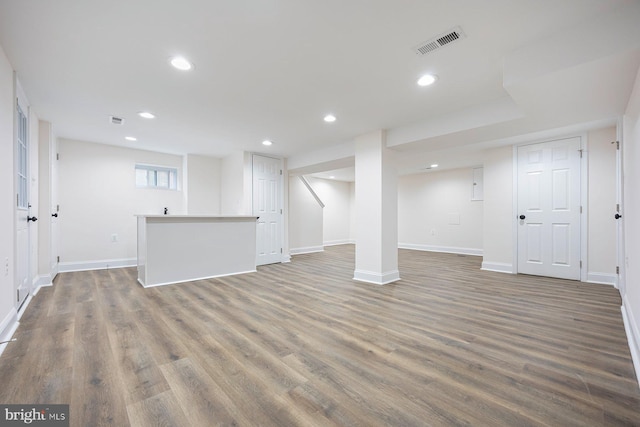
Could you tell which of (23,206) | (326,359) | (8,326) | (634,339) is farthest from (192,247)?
(634,339)

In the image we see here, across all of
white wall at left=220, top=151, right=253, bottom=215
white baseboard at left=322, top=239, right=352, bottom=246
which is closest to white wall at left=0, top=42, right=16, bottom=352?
white wall at left=220, top=151, right=253, bottom=215

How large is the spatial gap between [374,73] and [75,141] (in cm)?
548

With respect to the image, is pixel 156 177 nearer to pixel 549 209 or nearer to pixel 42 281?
pixel 42 281

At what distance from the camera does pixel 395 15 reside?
1830 mm

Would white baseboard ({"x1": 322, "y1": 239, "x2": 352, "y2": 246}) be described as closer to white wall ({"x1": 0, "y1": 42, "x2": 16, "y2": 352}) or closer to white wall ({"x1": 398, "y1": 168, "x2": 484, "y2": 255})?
white wall ({"x1": 398, "y1": 168, "x2": 484, "y2": 255})

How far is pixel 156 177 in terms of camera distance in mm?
6008

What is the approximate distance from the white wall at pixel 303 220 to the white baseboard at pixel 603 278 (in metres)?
5.54

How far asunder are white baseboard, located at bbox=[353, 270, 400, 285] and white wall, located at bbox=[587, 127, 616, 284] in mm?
2906

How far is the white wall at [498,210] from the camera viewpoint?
495 centimetres

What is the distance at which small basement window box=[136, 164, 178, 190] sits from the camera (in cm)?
579

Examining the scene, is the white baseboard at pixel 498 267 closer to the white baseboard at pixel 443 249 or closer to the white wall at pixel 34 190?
the white baseboard at pixel 443 249

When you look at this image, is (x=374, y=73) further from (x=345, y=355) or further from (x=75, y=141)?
(x=75, y=141)

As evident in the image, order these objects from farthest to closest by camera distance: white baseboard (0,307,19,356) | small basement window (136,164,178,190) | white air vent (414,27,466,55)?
small basement window (136,164,178,190) < white baseboard (0,307,19,356) < white air vent (414,27,466,55)

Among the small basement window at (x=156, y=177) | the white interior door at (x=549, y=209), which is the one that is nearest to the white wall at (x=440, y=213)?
the white interior door at (x=549, y=209)
